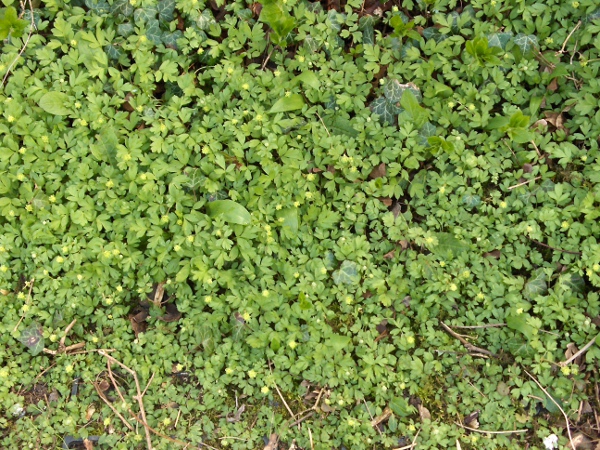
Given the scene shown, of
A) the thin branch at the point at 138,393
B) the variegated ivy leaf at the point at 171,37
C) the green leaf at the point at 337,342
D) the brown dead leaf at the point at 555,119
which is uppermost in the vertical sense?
the variegated ivy leaf at the point at 171,37

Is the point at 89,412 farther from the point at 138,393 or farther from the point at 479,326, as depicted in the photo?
the point at 479,326

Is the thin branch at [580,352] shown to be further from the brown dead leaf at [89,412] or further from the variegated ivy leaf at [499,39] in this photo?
the brown dead leaf at [89,412]

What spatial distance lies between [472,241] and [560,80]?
1324 millimetres

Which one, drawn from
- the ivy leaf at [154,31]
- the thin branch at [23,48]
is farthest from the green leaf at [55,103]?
the ivy leaf at [154,31]

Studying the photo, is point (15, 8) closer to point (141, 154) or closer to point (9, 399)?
point (141, 154)

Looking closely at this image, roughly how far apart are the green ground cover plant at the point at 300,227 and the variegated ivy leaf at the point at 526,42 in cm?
1

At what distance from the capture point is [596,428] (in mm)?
3023

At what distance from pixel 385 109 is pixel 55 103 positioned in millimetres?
2325

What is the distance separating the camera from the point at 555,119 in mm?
3451

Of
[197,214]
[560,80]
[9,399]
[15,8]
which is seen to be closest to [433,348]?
[197,214]

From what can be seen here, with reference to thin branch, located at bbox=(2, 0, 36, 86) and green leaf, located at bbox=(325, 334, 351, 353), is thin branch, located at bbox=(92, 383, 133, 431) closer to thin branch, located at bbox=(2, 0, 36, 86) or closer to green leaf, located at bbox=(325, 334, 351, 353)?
green leaf, located at bbox=(325, 334, 351, 353)

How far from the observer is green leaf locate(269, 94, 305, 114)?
3.42 metres

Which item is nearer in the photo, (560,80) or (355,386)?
(355,386)

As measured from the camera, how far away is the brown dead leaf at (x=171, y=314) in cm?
341
